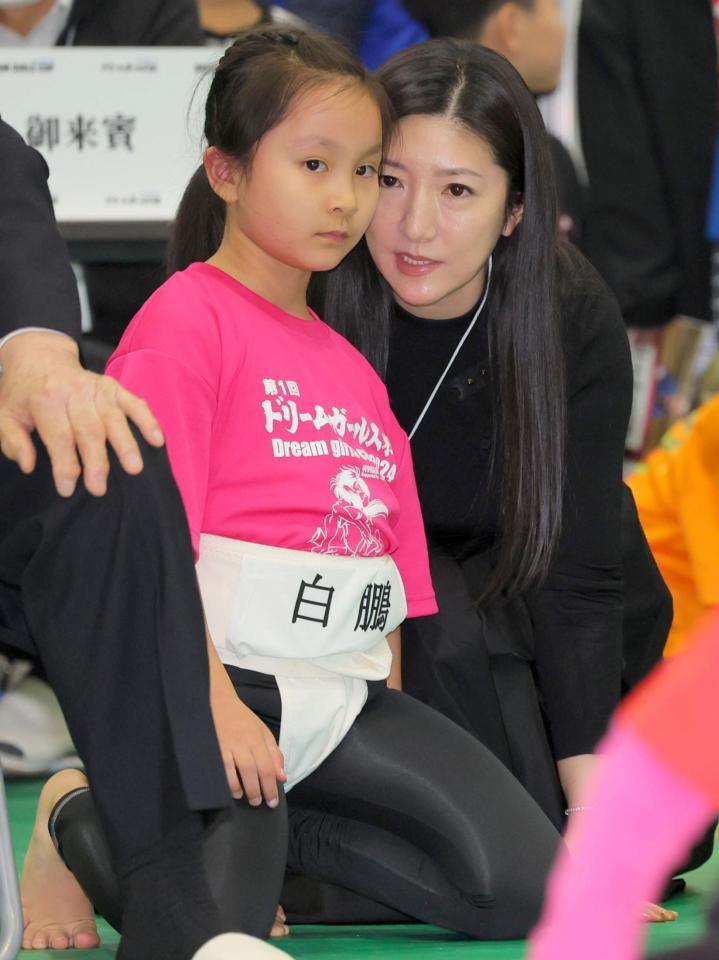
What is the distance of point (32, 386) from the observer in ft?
3.77

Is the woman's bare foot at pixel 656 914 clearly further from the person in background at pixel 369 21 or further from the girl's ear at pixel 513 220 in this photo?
the person in background at pixel 369 21

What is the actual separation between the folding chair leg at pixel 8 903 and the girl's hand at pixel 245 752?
0.19 meters

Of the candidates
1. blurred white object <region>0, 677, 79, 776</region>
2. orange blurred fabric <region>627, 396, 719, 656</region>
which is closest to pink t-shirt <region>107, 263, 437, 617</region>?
orange blurred fabric <region>627, 396, 719, 656</region>

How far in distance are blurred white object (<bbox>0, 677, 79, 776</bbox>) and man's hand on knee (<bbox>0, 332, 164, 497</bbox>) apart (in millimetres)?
1272

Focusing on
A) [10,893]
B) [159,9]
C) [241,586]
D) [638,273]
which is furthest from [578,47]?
[10,893]

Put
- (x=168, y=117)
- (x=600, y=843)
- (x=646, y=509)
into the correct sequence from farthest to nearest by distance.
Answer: (x=168, y=117) → (x=646, y=509) → (x=600, y=843)

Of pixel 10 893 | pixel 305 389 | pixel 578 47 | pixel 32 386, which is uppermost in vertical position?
pixel 32 386

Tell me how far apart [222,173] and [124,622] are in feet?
1.81

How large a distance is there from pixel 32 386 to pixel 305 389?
35 centimetres

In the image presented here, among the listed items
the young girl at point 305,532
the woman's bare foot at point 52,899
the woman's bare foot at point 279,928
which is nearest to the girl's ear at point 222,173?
the young girl at point 305,532

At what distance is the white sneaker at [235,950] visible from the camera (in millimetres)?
1022

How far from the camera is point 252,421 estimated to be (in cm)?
139

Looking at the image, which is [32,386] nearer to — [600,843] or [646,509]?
[600,843]

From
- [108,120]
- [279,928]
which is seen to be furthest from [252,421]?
[108,120]
